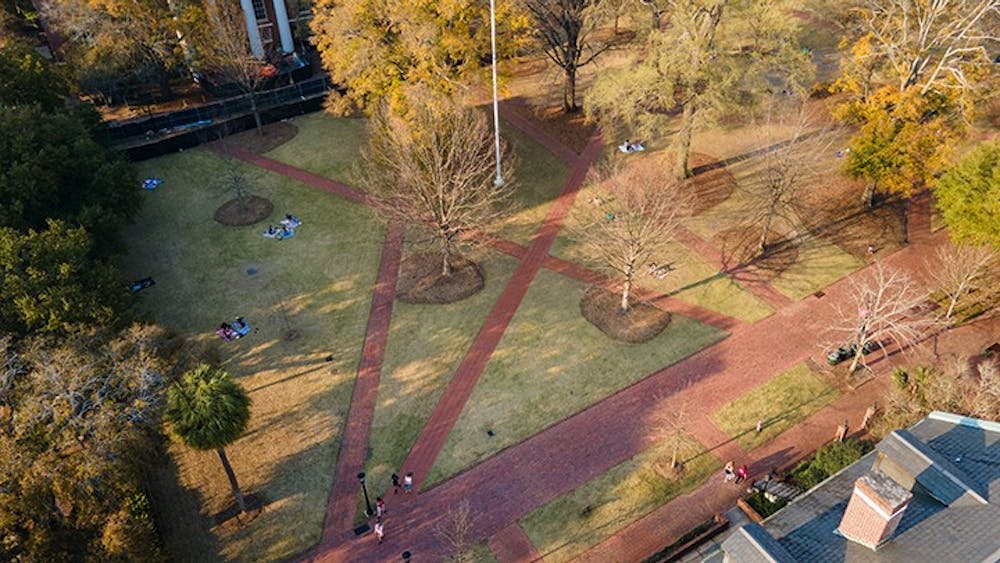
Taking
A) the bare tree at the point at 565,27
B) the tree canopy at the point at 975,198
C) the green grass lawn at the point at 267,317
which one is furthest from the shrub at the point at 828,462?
the bare tree at the point at 565,27

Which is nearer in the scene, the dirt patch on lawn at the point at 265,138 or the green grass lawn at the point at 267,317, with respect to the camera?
the green grass lawn at the point at 267,317

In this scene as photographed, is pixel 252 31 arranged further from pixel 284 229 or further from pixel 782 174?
pixel 782 174

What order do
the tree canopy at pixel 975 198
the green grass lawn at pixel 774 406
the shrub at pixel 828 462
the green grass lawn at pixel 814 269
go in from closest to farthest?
1. the shrub at pixel 828 462
2. the green grass lawn at pixel 774 406
3. the tree canopy at pixel 975 198
4. the green grass lawn at pixel 814 269

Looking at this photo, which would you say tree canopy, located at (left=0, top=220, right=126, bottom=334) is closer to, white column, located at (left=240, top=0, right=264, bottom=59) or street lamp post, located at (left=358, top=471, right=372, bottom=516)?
street lamp post, located at (left=358, top=471, right=372, bottom=516)

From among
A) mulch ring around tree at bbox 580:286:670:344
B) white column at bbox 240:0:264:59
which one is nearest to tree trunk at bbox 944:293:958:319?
mulch ring around tree at bbox 580:286:670:344

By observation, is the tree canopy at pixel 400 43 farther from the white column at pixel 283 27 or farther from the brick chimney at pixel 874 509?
the brick chimney at pixel 874 509

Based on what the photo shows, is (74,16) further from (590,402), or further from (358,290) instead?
(590,402)

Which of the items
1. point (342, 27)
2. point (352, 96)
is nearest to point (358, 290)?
point (352, 96)
